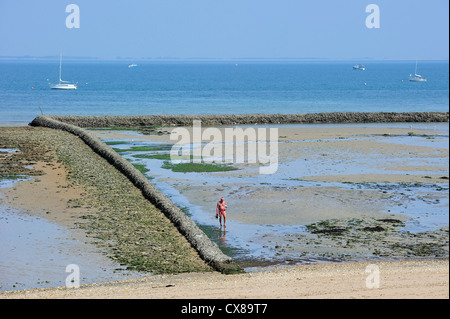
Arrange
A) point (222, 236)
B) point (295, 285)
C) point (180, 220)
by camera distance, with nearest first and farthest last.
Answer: point (295, 285)
point (222, 236)
point (180, 220)

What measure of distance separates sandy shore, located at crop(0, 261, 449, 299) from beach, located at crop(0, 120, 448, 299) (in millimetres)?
27

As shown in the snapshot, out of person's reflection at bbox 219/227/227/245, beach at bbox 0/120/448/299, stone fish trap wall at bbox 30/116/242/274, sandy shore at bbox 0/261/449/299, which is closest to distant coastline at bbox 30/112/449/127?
beach at bbox 0/120/448/299

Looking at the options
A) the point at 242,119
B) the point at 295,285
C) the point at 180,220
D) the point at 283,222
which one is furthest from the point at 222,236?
the point at 242,119

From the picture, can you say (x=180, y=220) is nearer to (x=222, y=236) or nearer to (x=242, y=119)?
(x=222, y=236)

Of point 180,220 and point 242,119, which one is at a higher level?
point 180,220

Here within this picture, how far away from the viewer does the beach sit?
14555mm

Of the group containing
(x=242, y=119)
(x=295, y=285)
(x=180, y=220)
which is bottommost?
(x=242, y=119)

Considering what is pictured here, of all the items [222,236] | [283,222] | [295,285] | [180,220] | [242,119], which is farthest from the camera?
[242,119]

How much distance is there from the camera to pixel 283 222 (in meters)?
22.9

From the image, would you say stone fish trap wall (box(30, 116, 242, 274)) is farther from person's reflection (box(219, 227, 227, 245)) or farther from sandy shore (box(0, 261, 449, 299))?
sandy shore (box(0, 261, 449, 299))

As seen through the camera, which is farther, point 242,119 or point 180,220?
point 242,119

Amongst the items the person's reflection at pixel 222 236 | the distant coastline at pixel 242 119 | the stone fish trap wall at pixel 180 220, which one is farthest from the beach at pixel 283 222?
the distant coastline at pixel 242 119

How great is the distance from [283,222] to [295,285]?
27.7 feet

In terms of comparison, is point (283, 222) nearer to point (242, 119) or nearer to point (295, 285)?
point (295, 285)
